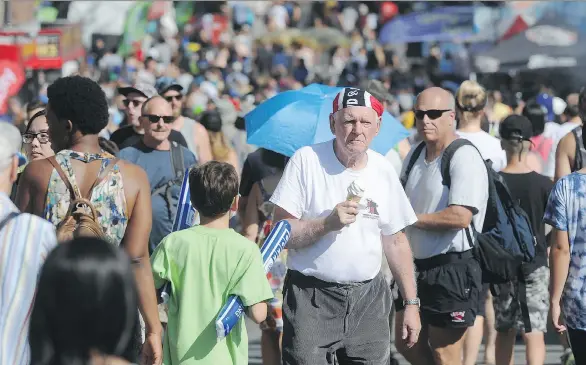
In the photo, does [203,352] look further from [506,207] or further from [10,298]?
[506,207]

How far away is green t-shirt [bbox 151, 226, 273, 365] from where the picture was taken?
5156mm

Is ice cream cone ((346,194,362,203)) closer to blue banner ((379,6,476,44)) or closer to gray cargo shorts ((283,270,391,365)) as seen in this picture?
gray cargo shorts ((283,270,391,365))

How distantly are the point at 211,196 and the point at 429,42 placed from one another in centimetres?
2629

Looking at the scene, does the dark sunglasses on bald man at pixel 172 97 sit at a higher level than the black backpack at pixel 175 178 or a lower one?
higher

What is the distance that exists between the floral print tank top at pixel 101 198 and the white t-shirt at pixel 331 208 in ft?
3.12


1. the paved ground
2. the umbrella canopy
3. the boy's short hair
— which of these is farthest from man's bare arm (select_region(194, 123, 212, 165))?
the umbrella canopy

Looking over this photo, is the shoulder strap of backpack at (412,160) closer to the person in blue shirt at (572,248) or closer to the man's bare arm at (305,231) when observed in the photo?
the person in blue shirt at (572,248)

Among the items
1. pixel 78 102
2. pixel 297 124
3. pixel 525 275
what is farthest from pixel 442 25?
pixel 78 102

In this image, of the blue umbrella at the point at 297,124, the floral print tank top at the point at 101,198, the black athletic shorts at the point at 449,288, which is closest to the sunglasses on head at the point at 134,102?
the blue umbrella at the point at 297,124

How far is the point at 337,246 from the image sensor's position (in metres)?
5.69

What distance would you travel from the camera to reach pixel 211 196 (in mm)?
5234

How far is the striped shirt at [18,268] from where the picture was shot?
4.04 metres

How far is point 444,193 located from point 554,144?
4.43 metres

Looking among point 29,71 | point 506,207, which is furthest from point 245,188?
point 29,71
